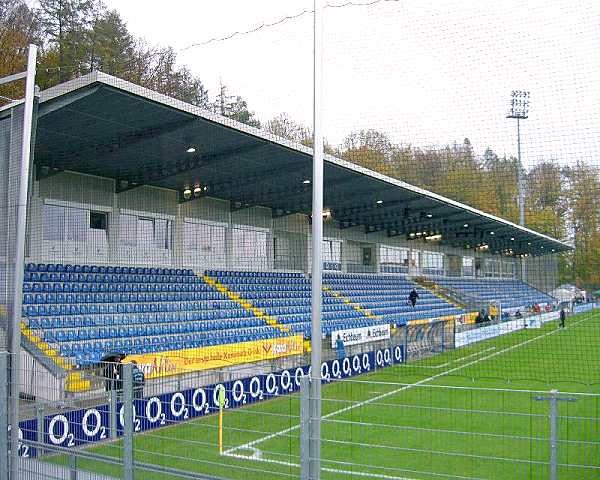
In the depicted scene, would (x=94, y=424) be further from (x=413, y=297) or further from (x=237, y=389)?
(x=413, y=297)

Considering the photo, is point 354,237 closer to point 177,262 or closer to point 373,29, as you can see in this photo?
point 177,262

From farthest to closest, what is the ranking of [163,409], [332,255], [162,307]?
[332,255], [162,307], [163,409]

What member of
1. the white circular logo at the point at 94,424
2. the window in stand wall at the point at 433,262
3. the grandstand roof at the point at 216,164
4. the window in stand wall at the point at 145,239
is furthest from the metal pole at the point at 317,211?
the window in stand wall at the point at 433,262

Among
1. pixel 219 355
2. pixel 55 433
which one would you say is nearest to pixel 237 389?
pixel 219 355

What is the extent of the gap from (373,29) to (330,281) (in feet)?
35.7

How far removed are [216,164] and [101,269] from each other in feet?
10.9

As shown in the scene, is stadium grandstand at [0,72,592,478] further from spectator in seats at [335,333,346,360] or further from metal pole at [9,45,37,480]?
metal pole at [9,45,37,480]

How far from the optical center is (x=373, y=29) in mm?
5773

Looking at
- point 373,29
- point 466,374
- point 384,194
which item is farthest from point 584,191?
point 466,374

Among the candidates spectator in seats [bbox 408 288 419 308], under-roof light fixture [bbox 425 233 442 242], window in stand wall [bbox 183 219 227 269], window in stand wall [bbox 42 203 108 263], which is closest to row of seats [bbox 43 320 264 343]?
window in stand wall [bbox 183 219 227 269]

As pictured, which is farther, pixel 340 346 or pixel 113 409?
pixel 340 346

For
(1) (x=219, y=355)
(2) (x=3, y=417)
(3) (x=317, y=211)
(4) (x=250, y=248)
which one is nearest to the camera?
(3) (x=317, y=211)

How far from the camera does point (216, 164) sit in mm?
10695

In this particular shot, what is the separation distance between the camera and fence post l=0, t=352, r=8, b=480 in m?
4.81
